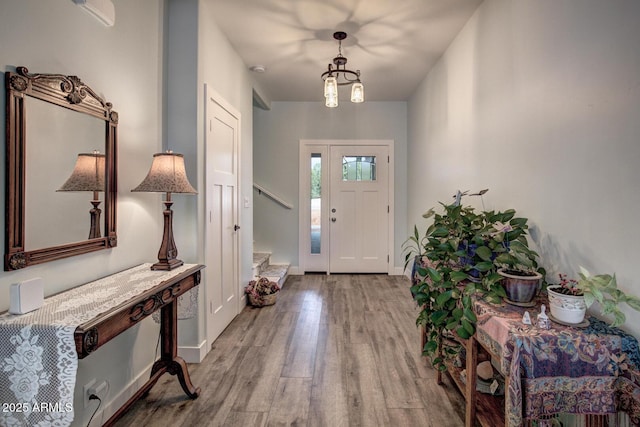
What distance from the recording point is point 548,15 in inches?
68.3

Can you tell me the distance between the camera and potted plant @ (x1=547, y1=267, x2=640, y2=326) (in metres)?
1.10

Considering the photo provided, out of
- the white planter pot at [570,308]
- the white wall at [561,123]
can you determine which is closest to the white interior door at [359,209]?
the white wall at [561,123]

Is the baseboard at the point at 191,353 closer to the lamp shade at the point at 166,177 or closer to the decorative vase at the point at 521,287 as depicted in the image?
the lamp shade at the point at 166,177

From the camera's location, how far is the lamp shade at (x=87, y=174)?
152 cm

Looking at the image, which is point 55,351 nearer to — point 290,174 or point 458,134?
point 458,134

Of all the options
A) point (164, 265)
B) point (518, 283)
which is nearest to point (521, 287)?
point (518, 283)

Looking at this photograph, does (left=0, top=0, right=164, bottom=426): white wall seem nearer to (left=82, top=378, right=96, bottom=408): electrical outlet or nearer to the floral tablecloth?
(left=82, top=378, right=96, bottom=408): electrical outlet

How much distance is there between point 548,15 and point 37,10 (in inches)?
91.3

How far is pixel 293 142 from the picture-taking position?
5.00 m

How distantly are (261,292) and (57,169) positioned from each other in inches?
95.8

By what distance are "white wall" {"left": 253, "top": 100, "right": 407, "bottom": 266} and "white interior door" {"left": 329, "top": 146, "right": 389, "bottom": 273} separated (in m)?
0.19

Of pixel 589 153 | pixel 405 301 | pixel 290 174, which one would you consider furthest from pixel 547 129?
pixel 290 174

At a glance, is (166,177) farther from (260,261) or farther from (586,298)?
(260,261)

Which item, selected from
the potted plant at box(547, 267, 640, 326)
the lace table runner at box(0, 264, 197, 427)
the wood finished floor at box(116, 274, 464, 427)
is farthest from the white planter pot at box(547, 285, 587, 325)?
the lace table runner at box(0, 264, 197, 427)
